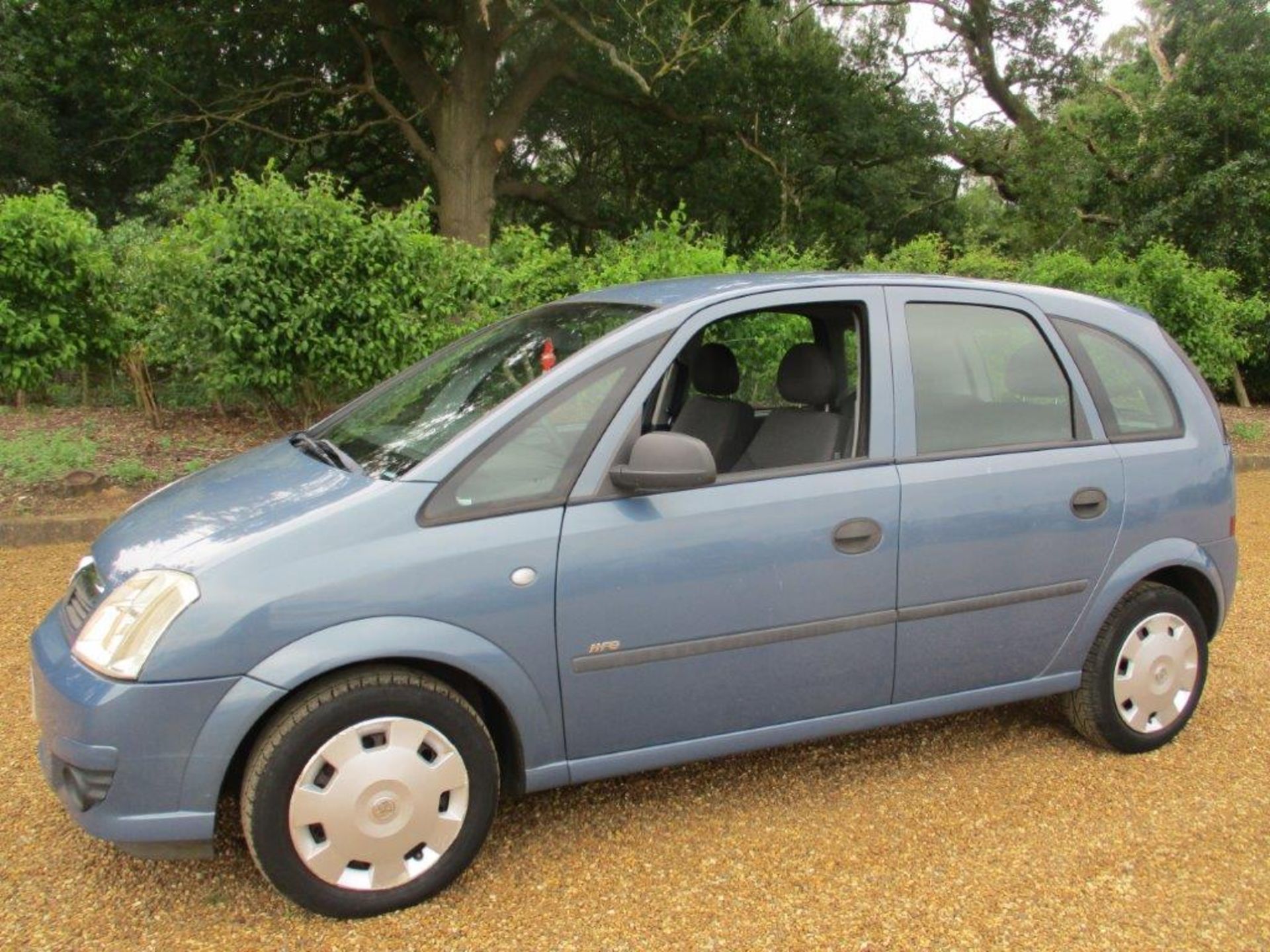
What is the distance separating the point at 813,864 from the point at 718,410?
1.71m

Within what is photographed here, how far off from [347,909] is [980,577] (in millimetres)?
2160

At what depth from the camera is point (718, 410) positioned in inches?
160

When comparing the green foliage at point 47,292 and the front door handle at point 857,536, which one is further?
the green foliage at point 47,292

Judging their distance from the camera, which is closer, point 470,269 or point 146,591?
point 146,591

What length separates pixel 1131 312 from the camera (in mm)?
4051

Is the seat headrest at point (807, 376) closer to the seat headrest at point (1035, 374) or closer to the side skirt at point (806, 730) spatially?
the seat headrest at point (1035, 374)

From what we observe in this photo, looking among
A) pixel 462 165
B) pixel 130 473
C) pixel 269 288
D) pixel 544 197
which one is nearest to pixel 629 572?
pixel 130 473

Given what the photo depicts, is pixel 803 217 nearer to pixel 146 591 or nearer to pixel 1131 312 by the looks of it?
pixel 1131 312

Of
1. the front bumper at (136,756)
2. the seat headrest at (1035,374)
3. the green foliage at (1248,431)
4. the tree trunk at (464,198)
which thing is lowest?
the green foliage at (1248,431)

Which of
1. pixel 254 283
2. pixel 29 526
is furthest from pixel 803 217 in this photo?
pixel 29 526

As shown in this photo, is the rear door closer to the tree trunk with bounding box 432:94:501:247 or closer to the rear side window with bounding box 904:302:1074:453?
the rear side window with bounding box 904:302:1074:453

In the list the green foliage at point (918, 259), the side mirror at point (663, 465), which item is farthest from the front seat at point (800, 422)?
the green foliage at point (918, 259)

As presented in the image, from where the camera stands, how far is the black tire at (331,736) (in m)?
2.65

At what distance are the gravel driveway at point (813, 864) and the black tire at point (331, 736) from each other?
0.07m
